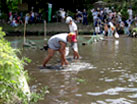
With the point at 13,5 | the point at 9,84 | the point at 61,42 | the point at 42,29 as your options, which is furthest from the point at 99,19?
the point at 9,84

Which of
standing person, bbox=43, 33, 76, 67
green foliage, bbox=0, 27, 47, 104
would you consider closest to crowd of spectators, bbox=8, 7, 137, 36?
standing person, bbox=43, 33, 76, 67

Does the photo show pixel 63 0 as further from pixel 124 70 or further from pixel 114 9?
pixel 124 70

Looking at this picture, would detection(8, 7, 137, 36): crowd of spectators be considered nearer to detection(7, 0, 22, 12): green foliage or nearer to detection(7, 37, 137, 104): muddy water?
detection(7, 0, 22, 12): green foliage

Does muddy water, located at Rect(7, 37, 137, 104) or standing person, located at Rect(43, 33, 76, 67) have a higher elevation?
standing person, located at Rect(43, 33, 76, 67)

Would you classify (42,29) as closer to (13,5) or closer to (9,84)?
(13,5)

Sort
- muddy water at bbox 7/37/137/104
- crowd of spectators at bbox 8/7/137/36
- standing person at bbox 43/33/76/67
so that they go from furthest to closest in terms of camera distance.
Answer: crowd of spectators at bbox 8/7/137/36, standing person at bbox 43/33/76/67, muddy water at bbox 7/37/137/104

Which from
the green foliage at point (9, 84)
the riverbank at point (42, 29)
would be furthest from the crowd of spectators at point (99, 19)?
the green foliage at point (9, 84)

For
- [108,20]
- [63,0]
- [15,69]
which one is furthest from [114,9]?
[15,69]

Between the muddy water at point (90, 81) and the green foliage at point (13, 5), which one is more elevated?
the green foliage at point (13, 5)

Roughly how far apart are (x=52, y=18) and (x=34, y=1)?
3112 mm

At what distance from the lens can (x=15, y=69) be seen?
543 cm

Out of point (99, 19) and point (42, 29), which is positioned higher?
point (99, 19)

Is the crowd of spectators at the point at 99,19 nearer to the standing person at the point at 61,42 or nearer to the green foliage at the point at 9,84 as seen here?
the standing person at the point at 61,42

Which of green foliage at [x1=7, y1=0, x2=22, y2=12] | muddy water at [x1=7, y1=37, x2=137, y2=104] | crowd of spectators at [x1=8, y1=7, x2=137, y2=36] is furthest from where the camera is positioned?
green foliage at [x1=7, y1=0, x2=22, y2=12]
